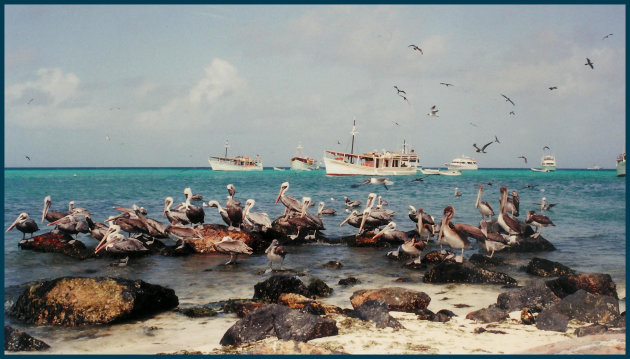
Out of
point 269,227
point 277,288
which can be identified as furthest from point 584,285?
point 269,227

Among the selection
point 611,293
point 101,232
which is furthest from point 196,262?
point 611,293

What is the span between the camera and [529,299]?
808 cm

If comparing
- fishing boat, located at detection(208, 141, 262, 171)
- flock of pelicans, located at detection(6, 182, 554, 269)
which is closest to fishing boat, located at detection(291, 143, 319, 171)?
fishing boat, located at detection(208, 141, 262, 171)

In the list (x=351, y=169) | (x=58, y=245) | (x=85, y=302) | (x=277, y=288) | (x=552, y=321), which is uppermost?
(x=351, y=169)

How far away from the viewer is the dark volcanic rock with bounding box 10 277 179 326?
767 cm

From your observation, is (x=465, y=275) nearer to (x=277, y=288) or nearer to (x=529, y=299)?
(x=529, y=299)

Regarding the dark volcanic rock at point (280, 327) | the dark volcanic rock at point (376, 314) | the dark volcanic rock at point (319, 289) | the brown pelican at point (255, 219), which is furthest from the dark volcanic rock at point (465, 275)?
the brown pelican at point (255, 219)

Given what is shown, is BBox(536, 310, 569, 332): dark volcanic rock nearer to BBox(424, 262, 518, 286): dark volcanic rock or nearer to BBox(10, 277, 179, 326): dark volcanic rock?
BBox(424, 262, 518, 286): dark volcanic rock

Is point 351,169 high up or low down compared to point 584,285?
up

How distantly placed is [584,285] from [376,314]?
4.56 m

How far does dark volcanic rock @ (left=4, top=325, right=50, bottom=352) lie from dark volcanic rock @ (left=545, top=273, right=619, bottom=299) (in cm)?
874

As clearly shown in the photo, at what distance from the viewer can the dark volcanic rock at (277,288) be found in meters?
8.80

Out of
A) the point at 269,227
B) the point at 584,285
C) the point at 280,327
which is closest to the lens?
the point at 280,327

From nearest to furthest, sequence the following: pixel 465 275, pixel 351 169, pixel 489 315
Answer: pixel 489 315, pixel 465 275, pixel 351 169
